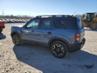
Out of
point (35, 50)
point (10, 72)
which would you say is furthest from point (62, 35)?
point (10, 72)

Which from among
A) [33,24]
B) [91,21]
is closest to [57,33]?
[33,24]

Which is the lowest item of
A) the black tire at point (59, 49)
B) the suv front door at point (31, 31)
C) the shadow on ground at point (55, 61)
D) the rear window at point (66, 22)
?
the shadow on ground at point (55, 61)

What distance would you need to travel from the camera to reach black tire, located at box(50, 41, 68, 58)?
24.4 feet

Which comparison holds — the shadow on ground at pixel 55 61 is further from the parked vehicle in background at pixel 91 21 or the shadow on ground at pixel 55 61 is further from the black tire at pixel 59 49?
the parked vehicle in background at pixel 91 21

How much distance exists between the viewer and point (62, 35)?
7453 mm

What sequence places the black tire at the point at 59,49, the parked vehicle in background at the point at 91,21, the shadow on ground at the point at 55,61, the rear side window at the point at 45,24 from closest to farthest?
the shadow on ground at the point at 55,61 < the black tire at the point at 59,49 < the rear side window at the point at 45,24 < the parked vehicle in background at the point at 91,21

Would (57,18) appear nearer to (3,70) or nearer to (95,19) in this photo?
(3,70)

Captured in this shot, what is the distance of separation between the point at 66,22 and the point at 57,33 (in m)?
0.63

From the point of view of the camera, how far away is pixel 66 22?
754 cm

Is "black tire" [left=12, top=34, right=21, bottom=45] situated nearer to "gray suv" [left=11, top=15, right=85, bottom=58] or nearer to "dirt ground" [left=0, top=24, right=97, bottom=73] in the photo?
"gray suv" [left=11, top=15, right=85, bottom=58]

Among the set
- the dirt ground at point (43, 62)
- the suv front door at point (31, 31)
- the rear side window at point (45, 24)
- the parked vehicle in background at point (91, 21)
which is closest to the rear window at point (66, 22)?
the rear side window at point (45, 24)

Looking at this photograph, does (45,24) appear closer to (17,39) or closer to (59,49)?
(59,49)

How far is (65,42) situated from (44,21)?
1.67 meters

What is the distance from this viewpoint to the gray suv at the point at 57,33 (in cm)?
727
